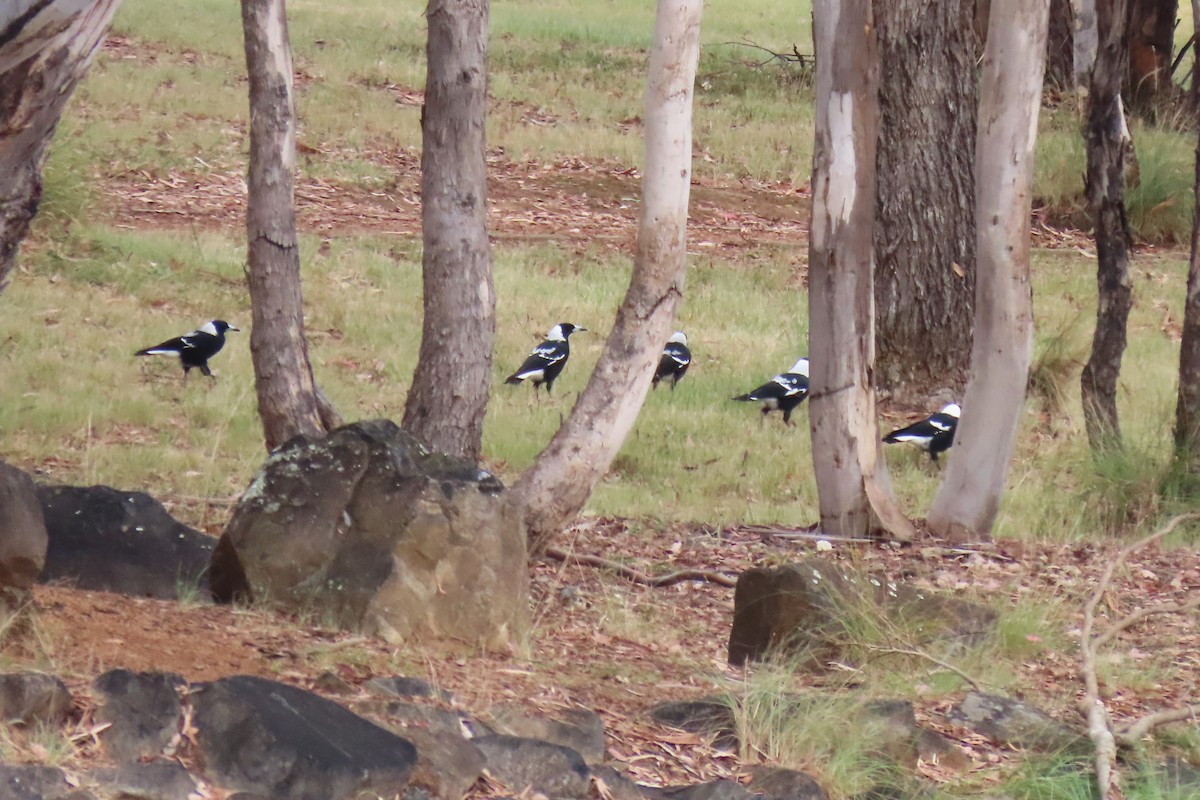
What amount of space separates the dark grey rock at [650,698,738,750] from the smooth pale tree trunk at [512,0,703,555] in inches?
72.2

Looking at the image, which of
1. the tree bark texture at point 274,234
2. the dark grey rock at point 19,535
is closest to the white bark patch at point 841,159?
the tree bark texture at point 274,234

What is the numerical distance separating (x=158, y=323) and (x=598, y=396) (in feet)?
19.3

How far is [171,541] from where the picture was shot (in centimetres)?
562

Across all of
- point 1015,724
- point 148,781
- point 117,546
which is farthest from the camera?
point 117,546

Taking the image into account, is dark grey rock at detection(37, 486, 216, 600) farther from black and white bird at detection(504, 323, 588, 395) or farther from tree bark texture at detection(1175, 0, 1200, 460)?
tree bark texture at detection(1175, 0, 1200, 460)

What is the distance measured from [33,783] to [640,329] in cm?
371

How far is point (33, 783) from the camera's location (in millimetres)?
3223

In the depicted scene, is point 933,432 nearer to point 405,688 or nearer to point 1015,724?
point 1015,724

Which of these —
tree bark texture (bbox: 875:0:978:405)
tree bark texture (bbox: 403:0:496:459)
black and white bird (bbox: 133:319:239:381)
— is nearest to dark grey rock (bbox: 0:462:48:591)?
tree bark texture (bbox: 403:0:496:459)

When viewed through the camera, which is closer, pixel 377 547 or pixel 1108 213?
pixel 377 547

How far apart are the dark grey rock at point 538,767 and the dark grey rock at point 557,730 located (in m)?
0.15

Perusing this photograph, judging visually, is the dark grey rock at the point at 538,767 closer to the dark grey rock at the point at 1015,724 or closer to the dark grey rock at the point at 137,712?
the dark grey rock at the point at 137,712

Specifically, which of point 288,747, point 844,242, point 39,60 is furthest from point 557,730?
point 844,242

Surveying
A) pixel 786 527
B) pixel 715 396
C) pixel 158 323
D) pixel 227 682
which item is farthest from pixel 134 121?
pixel 227 682
